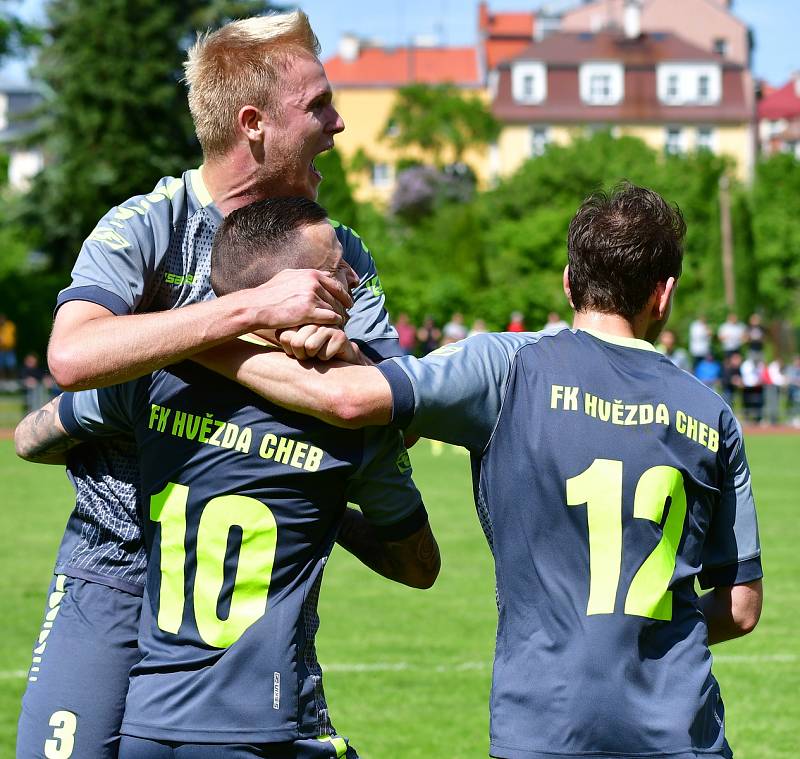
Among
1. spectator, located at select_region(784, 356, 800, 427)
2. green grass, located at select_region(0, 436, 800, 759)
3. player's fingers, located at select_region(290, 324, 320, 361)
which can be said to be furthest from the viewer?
spectator, located at select_region(784, 356, 800, 427)

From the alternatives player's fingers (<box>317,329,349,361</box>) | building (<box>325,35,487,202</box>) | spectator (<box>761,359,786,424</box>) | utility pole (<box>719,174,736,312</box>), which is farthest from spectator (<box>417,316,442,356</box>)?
building (<box>325,35,487,202</box>)

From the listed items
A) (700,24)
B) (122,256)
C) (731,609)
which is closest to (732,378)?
(731,609)

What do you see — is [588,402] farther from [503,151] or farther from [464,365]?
[503,151]

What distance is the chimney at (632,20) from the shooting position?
8447 centimetres

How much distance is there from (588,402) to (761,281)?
67188 mm

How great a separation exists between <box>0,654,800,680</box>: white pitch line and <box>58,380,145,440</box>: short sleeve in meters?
4.71

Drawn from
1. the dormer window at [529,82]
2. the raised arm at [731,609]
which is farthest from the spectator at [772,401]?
the dormer window at [529,82]

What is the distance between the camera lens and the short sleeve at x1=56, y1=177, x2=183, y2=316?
3.00 meters

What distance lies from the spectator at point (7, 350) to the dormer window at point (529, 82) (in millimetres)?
52567

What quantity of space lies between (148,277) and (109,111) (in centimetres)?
4270

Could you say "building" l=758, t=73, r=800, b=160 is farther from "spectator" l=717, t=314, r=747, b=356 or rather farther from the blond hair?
the blond hair

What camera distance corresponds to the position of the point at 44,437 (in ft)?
11.0

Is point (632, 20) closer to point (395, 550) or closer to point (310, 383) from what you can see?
point (395, 550)

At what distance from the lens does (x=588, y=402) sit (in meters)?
3.00
